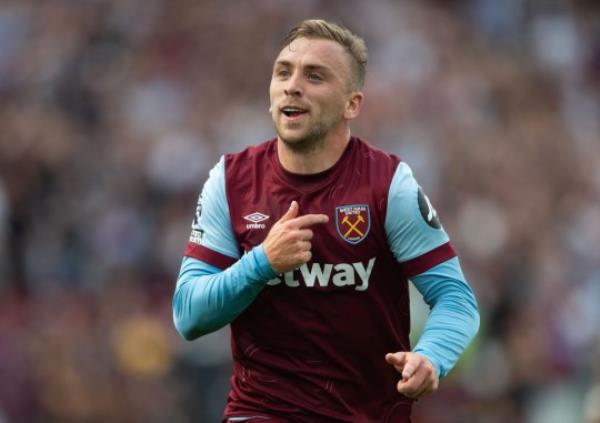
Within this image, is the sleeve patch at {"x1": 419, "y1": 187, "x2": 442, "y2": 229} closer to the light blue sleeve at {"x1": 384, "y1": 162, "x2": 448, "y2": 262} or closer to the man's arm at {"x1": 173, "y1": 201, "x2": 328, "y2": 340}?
the light blue sleeve at {"x1": 384, "y1": 162, "x2": 448, "y2": 262}

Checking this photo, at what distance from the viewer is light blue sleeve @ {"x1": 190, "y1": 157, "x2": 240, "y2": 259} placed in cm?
629

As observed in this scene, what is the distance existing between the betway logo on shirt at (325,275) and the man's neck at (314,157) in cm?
43

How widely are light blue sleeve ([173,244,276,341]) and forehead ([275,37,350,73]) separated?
896 millimetres

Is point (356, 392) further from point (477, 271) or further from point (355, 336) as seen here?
point (477, 271)

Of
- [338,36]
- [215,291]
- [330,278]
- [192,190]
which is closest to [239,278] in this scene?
[215,291]

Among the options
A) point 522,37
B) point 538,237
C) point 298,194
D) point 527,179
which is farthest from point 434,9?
point 298,194

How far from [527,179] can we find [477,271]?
304 centimetres

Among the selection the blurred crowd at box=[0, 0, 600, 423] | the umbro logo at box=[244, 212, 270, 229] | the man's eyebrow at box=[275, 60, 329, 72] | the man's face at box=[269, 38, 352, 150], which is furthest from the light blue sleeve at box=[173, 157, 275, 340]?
the blurred crowd at box=[0, 0, 600, 423]

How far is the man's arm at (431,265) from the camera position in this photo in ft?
20.1

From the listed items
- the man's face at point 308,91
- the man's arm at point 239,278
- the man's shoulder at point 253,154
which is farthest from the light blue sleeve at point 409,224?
the man's shoulder at point 253,154

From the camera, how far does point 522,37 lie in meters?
21.5

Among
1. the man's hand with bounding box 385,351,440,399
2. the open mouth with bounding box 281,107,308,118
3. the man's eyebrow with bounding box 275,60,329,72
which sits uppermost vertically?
the man's eyebrow with bounding box 275,60,329,72

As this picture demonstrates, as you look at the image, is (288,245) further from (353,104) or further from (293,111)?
(353,104)

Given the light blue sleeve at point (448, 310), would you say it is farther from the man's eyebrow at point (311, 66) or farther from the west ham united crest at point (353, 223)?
the man's eyebrow at point (311, 66)
